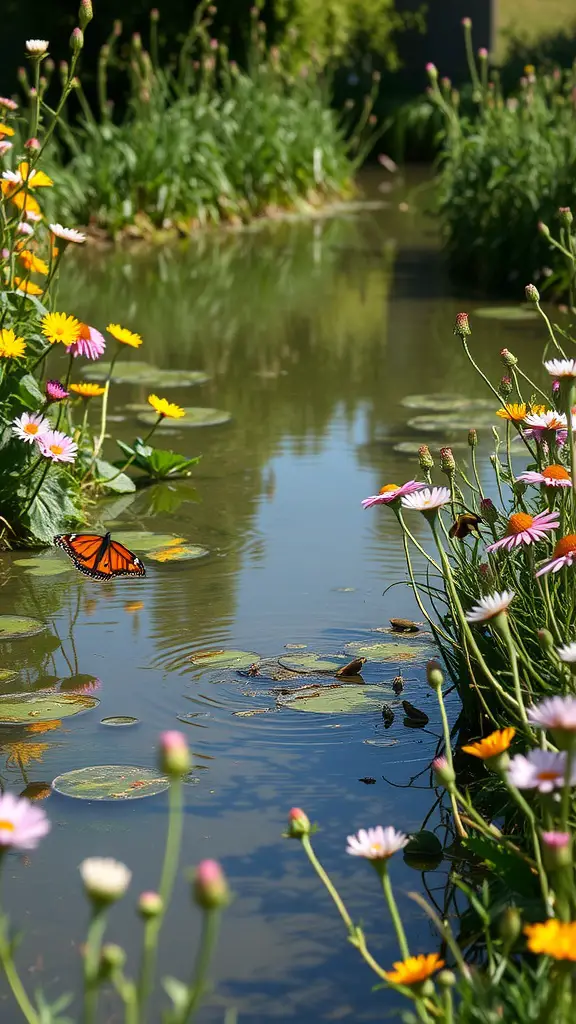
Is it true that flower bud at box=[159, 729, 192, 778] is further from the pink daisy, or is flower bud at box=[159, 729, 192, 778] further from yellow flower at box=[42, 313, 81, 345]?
yellow flower at box=[42, 313, 81, 345]

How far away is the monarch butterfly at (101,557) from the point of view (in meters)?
3.87

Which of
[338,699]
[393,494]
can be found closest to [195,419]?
[338,699]

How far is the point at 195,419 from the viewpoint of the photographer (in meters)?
5.94

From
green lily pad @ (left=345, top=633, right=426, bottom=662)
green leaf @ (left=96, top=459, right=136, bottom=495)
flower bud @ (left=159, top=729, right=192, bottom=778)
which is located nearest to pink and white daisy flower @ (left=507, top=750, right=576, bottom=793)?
flower bud @ (left=159, top=729, right=192, bottom=778)

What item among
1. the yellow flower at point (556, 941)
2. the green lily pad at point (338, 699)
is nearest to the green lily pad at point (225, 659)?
the green lily pad at point (338, 699)

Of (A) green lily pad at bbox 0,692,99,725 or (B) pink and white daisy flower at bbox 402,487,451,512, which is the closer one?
(B) pink and white daisy flower at bbox 402,487,451,512

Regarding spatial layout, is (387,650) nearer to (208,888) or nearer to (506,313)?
(208,888)

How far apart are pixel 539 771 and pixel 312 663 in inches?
69.0

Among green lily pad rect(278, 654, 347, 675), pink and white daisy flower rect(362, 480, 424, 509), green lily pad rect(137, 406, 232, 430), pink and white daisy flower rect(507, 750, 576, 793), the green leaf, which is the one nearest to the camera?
pink and white daisy flower rect(507, 750, 576, 793)

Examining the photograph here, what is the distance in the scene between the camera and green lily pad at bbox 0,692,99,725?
3219 millimetres

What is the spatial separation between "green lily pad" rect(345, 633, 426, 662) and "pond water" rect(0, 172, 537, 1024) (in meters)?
0.01

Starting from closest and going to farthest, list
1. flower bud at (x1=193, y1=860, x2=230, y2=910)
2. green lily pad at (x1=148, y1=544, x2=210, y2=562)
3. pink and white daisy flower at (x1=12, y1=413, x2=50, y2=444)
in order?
flower bud at (x1=193, y1=860, x2=230, y2=910) → pink and white daisy flower at (x1=12, y1=413, x2=50, y2=444) → green lily pad at (x1=148, y1=544, x2=210, y2=562)

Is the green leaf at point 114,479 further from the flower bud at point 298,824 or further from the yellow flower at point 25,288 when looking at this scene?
the flower bud at point 298,824

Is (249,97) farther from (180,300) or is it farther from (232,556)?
(232,556)
